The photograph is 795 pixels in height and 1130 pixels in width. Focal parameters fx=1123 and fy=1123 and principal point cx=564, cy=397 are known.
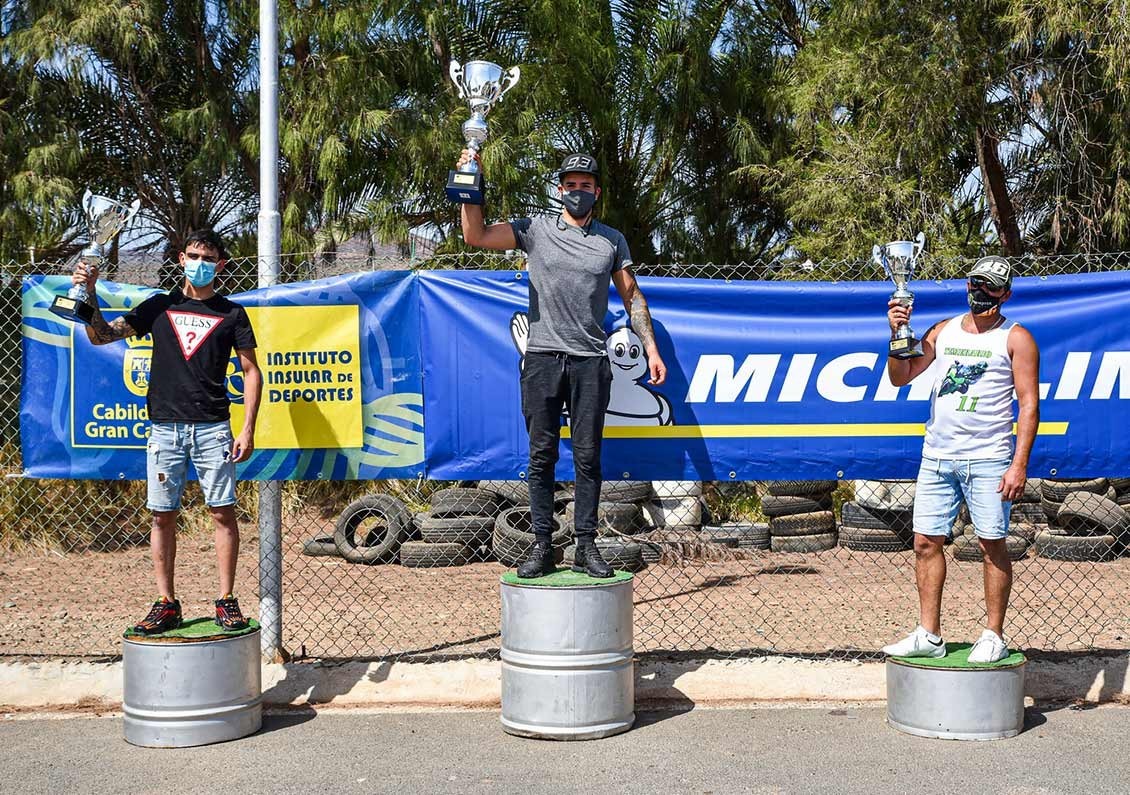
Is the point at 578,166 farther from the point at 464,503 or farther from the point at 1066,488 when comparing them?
the point at 1066,488

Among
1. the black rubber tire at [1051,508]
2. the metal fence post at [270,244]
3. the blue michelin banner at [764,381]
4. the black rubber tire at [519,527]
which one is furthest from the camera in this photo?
the black rubber tire at [1051,508]

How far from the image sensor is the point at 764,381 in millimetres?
5914

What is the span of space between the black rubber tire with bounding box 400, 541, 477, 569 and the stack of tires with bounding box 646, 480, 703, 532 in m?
2.04

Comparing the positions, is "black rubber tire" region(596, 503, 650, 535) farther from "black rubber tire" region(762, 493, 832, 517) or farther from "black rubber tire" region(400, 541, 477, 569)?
"black rubber tire" region(400, 541, 477, 569)

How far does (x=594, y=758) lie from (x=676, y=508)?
6.48 meters

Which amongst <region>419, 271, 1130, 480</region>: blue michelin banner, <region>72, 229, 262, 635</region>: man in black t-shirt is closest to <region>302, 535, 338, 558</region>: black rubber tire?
<region>419, 271, 1130, 480</region>: blue michelin banner

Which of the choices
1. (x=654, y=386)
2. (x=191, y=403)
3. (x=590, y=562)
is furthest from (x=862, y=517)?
(x=191, y=403)

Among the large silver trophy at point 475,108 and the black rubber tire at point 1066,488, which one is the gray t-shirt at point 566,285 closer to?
the large silver trophy at point 475,108

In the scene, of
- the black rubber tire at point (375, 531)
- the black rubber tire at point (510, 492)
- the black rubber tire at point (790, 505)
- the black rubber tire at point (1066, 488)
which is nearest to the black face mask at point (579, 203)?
the black rubber tire at point (510, 492)

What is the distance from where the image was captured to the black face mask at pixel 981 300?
16.7 ft

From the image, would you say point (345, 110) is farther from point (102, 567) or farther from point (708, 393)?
point (708, 393)

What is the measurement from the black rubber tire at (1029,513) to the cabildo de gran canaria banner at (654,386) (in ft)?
17.4

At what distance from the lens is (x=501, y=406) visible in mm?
5965

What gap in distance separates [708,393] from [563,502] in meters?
4.98
